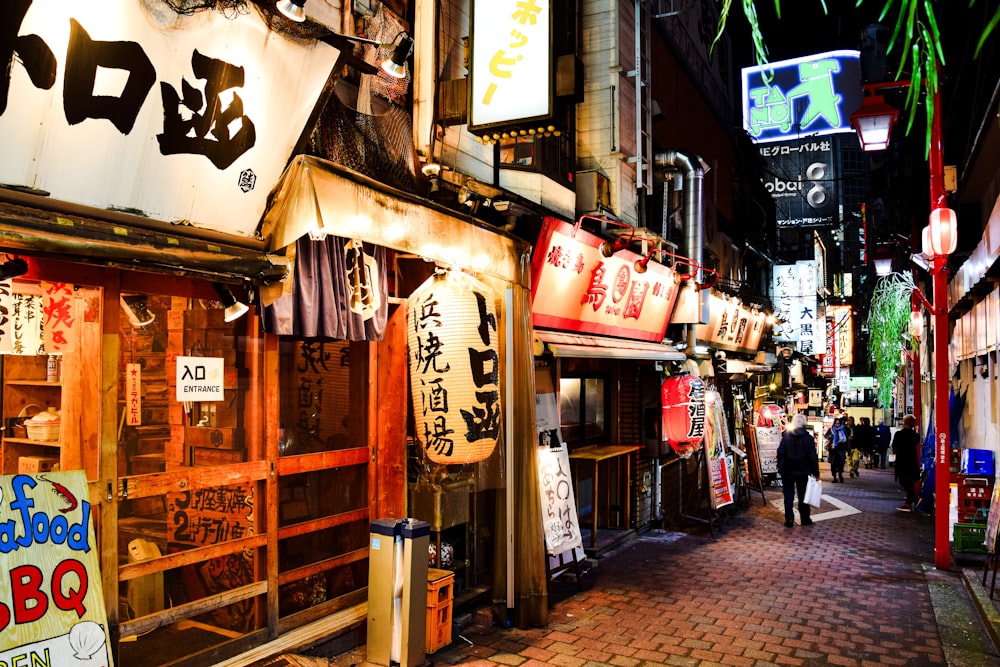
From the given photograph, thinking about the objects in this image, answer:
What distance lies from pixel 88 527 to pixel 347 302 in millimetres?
3149

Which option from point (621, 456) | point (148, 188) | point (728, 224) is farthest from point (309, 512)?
point (728, 224)

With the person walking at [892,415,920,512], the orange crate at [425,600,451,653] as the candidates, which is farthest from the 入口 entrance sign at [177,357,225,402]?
the person walking at [892,415,920,512]

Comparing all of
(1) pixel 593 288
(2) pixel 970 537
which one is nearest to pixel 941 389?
(2) pixel 970 537

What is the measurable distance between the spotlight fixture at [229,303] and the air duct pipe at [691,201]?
525 inches

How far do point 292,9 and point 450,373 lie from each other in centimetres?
379

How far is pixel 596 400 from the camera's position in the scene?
50.6 feet

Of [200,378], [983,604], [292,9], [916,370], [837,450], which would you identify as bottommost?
[983,604]

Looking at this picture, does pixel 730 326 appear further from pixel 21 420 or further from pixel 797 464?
pixel 21 420

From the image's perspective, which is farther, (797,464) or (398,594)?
(797,464)

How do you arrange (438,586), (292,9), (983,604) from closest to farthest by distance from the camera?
1. (292,9)
2. (438,586)
3. (983,604)

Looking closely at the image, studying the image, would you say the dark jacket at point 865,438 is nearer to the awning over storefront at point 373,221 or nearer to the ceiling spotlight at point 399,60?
the awning over storefront at point 373,221

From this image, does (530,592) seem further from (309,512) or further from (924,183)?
(924,183)

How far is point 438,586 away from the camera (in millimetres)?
A: 7828

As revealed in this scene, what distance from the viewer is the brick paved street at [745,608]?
316 inches
